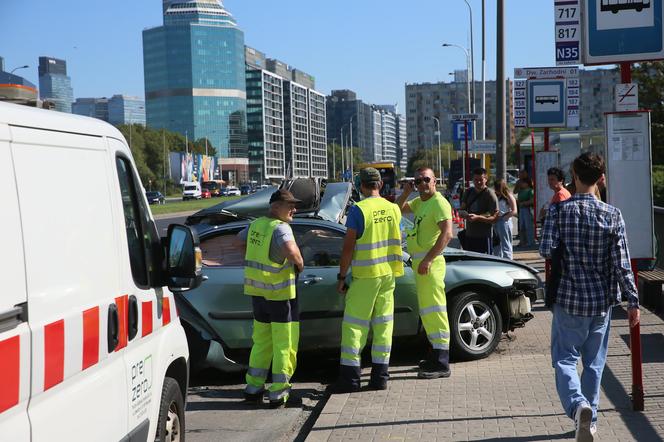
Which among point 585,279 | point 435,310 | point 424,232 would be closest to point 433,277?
point 435,310

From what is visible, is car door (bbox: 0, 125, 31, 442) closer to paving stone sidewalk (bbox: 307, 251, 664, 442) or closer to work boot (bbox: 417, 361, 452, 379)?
paving stone sidewalk (bbox: 307, 251, 664, 442)

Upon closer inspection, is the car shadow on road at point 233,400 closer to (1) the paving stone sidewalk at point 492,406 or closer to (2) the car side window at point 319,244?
(1) the paving stone sidewalk at point 492,406

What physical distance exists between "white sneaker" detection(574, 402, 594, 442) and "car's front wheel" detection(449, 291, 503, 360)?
3180mm

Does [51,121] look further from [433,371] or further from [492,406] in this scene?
[433,371]

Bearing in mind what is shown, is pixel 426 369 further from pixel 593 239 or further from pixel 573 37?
pixel 573 37

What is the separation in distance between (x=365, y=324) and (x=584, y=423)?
2478mm

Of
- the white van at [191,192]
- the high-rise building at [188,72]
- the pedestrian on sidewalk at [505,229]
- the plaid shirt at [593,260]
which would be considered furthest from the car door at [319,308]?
the high-rise building at [188,72]

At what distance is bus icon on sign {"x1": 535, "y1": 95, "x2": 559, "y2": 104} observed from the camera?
1596cm

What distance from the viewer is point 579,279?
5.29 metres

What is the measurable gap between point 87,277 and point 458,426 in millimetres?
3455

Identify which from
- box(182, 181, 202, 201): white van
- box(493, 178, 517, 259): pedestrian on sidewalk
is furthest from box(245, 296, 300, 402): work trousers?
box(182, 181, 202, 201): white van

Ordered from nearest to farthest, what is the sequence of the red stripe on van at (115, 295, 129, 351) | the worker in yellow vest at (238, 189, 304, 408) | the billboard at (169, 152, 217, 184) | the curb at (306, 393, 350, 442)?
the red stripe on van at (115, 295, 129, 351) → the curb at (306, 393, 350, 442) → the worker in yellow vest at (238, 189, 304, 408) → the billboard at (169, 152, 217, 184)

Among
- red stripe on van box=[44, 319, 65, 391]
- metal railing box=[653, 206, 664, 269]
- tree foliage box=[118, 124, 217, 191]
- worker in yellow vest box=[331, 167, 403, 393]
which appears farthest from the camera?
tree foliage box=[118, 124, 217, 191]

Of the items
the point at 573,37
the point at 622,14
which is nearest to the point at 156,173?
the point at 573,37
